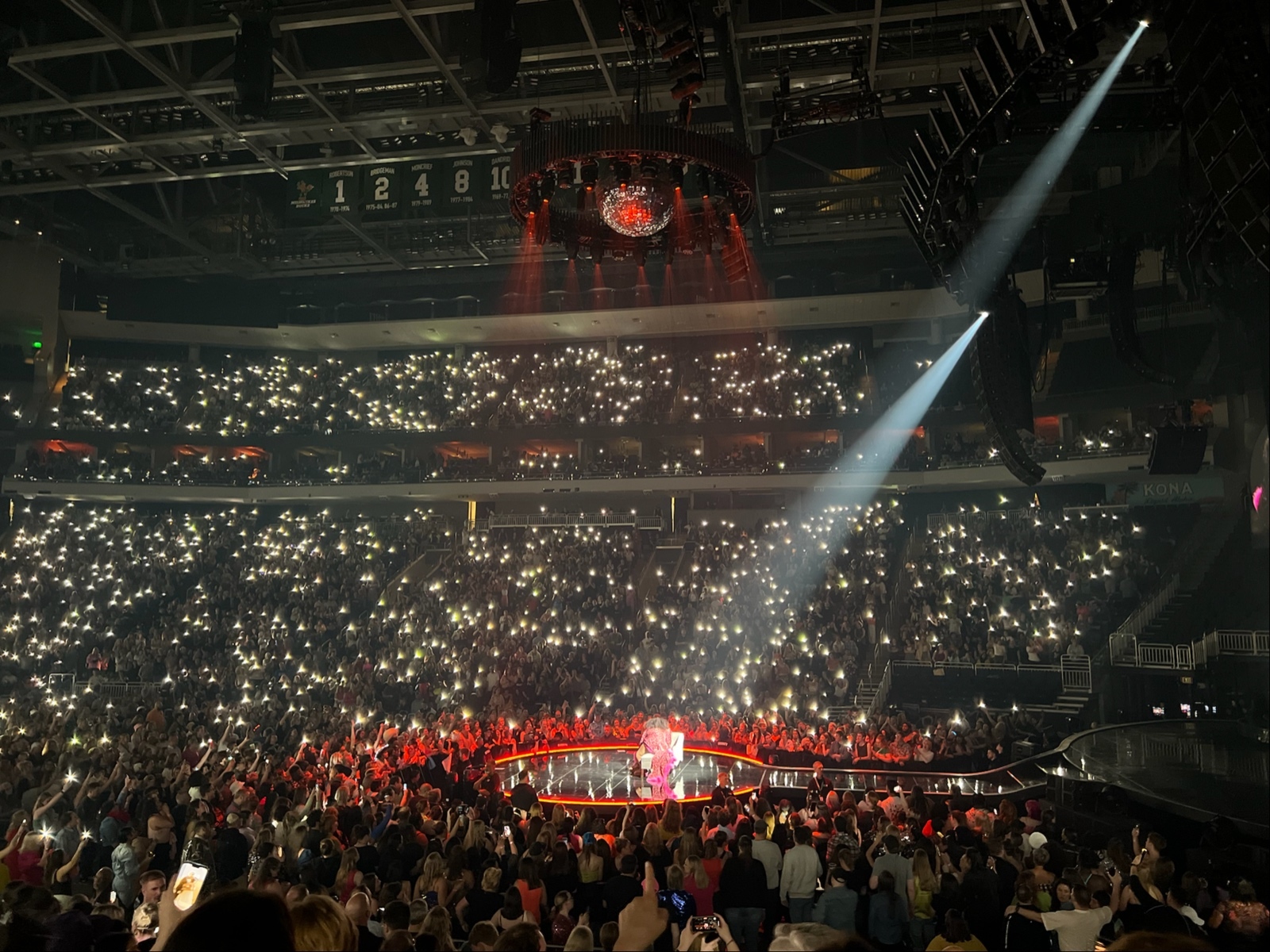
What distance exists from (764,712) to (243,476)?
21450mm

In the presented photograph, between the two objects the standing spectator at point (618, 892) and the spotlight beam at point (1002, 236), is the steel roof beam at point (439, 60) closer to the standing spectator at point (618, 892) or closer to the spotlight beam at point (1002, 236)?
the spotlight beam at point (1002, 236)

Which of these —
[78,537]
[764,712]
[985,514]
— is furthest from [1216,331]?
[78,537]

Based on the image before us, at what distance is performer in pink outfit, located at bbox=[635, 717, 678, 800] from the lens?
14.1 metres

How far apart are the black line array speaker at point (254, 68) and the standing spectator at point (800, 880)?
10.6 meters

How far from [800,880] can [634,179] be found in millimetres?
5905

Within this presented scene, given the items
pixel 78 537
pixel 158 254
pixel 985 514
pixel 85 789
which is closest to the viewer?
pixel 85 789

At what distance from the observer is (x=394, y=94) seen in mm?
15859

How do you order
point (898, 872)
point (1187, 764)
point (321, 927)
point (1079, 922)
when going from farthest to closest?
1. point (1187, 764)
2. point (898, 872)
3. point (1079, 922)
4. point (321, 927)

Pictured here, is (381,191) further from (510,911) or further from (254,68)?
(510,911)

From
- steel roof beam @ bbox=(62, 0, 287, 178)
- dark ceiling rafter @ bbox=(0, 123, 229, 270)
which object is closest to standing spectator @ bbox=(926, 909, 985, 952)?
steel roof beam @ bbox=(62, 0, 287, 178)

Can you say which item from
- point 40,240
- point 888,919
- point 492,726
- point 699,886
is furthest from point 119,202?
point 888,919

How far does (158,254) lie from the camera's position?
2550cm

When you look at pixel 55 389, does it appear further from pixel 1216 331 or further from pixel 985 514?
pixel 1216 331

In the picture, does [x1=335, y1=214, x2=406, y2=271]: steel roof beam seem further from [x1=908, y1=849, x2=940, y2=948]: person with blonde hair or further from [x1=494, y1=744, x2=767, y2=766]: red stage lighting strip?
[x1=908, y1=849, x2=940, y2=948]: person with blonde hair
